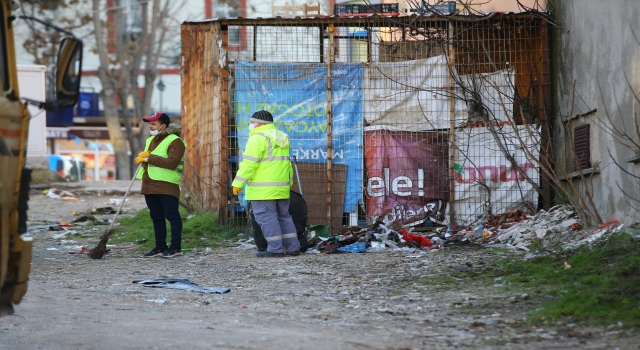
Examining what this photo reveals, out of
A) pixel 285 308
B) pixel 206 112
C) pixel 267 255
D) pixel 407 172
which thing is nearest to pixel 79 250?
pixel 267 255

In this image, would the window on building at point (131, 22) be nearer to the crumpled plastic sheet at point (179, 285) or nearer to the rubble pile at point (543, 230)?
the rubble pile at point (543, 230)

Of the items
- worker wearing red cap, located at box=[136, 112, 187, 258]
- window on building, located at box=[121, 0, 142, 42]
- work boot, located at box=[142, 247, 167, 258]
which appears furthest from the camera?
window on building, located at box=[121, 0, 142, 42]

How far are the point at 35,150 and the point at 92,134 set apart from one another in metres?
17.6

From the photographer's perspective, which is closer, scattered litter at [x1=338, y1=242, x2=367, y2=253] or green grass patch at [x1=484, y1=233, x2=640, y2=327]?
green grass patch at [x1=484, y1=233, x2=640, y2=327]

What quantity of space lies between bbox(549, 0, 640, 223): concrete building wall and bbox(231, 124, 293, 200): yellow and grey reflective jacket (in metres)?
3.39

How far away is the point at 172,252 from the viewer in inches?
428

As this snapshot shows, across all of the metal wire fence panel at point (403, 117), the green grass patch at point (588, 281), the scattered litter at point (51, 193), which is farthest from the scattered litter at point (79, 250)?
the scattered litter at point (51, 193)

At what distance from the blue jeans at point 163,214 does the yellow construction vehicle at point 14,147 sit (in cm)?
512

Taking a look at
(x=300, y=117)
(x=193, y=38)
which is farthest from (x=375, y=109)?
(x=193, y=38)

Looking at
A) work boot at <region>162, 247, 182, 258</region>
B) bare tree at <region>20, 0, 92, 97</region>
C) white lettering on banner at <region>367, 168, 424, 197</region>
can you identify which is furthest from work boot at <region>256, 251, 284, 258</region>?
bare tree at <region>20, 0, 92, 97</region>

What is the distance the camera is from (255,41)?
12.8 meters

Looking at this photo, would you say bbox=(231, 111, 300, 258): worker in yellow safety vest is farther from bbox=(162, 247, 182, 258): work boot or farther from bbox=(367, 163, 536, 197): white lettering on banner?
bbox=(367, 163, 536, 197): white lettering on banner

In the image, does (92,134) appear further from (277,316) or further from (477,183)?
(277,316)

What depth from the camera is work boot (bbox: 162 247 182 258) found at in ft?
35.4
